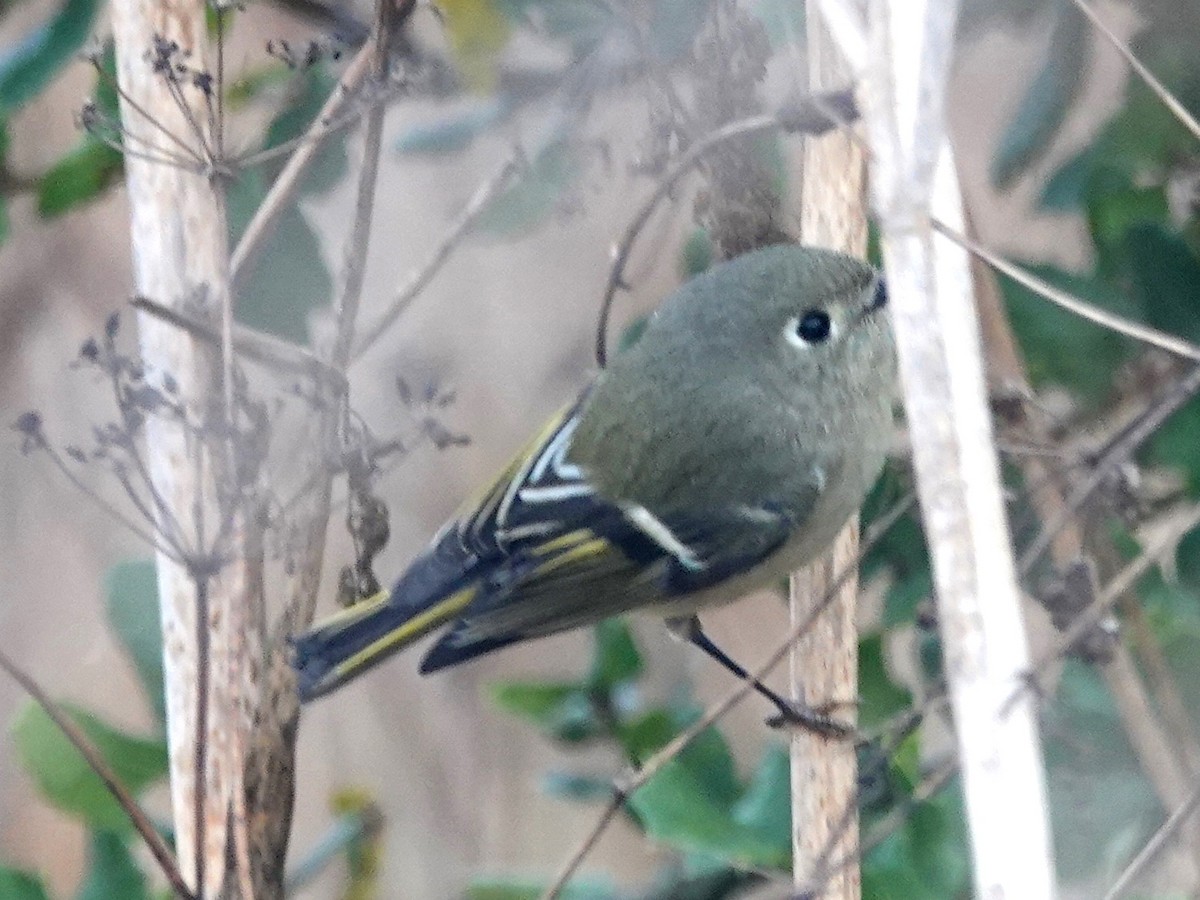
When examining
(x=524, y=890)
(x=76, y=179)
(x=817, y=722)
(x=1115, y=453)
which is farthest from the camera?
(x=76, y=179)

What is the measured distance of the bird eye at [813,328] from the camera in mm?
1282

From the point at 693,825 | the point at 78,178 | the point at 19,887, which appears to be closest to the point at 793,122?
the point at 693,825

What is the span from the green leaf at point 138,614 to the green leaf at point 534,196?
0.39 m

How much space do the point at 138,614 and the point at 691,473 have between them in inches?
17.6

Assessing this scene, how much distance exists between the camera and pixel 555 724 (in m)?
1.29

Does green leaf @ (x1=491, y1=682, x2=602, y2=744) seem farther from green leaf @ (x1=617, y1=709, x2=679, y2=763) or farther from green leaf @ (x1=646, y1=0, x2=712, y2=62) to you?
green leaf @ (x1=646, y1=0, x2=712, y2=62)

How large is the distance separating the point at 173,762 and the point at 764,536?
0.47 metres

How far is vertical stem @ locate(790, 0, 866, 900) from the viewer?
1.01m

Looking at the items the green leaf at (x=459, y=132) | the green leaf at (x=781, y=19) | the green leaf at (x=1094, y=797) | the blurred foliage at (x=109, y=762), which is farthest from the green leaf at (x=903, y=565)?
the blurred foliage at (x=109, y=762)

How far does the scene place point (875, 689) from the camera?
1.24 metres

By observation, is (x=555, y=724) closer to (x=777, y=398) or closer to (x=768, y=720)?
(x=768, y=720)

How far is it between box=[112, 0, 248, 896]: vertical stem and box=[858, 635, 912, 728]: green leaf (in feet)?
1.51

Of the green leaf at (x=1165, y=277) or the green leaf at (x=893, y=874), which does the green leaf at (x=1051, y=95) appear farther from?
the green leaf at (x=893, y=874)

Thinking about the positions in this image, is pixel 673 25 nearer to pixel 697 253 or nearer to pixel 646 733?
pixel 697 253
